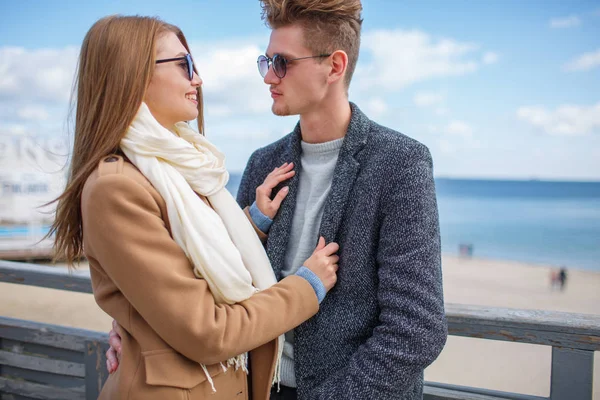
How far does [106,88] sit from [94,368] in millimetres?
1592

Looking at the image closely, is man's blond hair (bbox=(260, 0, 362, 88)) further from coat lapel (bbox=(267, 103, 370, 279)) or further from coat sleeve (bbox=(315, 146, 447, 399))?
coat sleeve (bbox=(315, 146, 447, 399))

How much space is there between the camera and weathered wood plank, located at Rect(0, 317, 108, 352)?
2480mm

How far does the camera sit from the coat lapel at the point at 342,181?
5.65 ft

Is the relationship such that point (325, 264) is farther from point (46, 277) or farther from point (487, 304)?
point (487, 304)

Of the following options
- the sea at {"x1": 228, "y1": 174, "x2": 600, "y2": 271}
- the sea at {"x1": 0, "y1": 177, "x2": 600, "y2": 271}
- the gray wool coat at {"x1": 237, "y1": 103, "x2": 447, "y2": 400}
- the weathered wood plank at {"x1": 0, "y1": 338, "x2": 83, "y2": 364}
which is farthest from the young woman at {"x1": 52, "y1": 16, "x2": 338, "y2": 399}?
the sea at {"x1": 228, "y1": 174, "x2": 600, "y2": 271}

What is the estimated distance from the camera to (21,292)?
14484 millimetres

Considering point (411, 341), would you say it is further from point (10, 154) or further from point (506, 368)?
point (10, 154)

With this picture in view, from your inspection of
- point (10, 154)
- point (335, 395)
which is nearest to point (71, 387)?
point (335, 395)

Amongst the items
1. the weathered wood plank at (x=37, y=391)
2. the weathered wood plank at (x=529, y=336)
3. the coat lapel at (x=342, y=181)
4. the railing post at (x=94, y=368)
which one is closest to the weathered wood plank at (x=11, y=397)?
the weathered wood plank at (x=37, y=391)

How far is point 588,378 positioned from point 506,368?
293 inches

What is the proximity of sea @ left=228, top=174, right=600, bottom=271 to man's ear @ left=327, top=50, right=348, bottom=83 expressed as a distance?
1136 inches

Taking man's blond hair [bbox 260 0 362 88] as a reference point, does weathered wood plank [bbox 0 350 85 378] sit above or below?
below

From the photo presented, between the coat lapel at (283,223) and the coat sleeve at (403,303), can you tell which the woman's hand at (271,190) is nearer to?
the coat lapel at (283,223)

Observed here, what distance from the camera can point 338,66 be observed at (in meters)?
1.87
